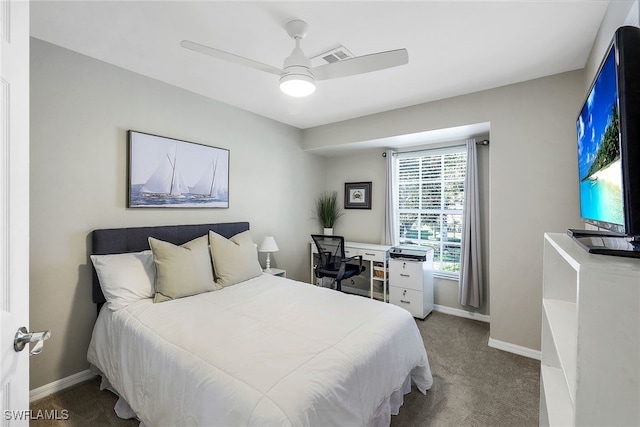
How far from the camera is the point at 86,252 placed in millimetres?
2311

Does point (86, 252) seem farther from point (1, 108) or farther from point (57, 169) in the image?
point (1, 108)

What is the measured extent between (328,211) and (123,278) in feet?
9.83

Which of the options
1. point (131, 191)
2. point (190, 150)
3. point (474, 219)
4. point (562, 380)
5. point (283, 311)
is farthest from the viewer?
point (474, 219)

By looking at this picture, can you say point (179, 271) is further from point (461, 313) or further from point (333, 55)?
point (461, 313)

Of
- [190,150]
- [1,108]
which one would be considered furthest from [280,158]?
[1,108]

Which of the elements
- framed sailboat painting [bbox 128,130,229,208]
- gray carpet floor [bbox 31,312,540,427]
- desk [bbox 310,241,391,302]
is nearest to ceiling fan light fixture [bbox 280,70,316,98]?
framed sailboat painting [bbox 128,130,229,208]

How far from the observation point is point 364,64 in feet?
5.79

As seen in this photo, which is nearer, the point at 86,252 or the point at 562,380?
the point at 562,380

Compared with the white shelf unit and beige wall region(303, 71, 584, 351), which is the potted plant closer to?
beige wall region(303, 71, 584, 351)

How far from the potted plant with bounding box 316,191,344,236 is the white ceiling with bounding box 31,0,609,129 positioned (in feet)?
7.09

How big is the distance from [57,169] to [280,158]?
7.87 feet

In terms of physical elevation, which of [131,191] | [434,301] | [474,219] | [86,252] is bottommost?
[434,301]

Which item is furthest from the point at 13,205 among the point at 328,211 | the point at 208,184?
the point at 328,211

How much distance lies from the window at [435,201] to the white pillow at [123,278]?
3.26 m
